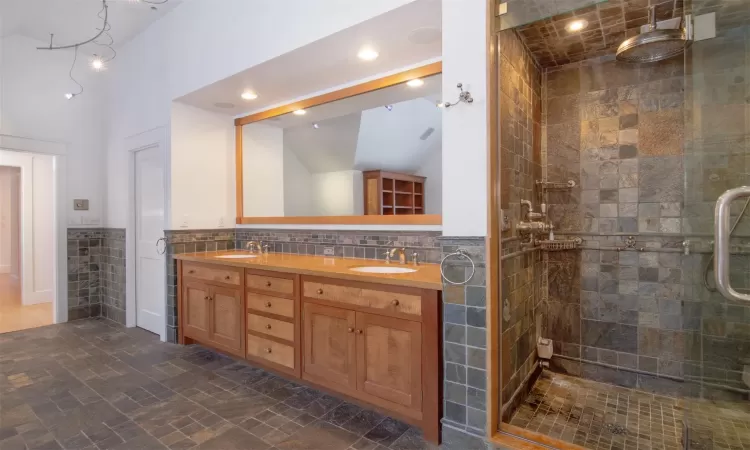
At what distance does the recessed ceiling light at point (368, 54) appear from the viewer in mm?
2432

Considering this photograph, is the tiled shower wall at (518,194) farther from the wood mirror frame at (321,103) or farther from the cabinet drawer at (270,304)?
the cabinet drawer at (270,304)

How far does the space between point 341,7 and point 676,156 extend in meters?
2.21

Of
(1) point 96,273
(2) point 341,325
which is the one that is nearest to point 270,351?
(2) point 341,325

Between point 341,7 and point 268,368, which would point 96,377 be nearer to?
point 268,368

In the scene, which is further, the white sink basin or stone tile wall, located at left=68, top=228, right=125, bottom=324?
stone tile wall, located at left=68, top=228, right=125, bottom=324

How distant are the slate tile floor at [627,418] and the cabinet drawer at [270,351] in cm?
139

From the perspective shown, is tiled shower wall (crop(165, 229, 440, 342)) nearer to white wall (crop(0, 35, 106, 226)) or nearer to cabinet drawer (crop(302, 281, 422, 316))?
cabinet drawer (crop(302, 281, 422, 316))

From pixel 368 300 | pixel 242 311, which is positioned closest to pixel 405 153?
pixel 368 300

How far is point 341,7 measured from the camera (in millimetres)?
2178

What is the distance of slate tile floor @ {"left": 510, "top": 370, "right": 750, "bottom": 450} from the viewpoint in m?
1.78

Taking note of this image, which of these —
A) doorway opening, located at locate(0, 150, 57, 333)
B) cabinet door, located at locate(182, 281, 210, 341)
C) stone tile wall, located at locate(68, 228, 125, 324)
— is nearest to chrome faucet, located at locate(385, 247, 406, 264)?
cabinet door, located at locate(182, 281, 210, 341)

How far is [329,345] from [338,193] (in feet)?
4.20

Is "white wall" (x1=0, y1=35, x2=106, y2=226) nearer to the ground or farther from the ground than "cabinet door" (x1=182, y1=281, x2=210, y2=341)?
farther from the ground

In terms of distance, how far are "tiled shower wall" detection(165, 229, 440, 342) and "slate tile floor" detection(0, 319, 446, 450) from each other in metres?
0.69
